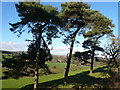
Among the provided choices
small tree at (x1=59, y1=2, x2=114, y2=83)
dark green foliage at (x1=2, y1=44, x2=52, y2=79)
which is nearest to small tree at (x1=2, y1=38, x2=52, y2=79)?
dark green foliage at (x1=2, y1=44, x2=52, y2=79)

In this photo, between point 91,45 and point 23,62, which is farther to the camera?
point 91,45

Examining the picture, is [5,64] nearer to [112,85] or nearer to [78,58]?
[112,85]

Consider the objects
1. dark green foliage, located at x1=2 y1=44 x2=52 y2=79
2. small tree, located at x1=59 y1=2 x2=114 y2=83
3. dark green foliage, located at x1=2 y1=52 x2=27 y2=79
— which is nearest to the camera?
dark green foliage, located at x1=2 y1=52 x2=27 y2=79

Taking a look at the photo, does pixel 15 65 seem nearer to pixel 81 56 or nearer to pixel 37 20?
pixel 37 20

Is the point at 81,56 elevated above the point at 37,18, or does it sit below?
below

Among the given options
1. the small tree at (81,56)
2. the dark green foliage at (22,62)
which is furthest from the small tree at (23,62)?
the small tree at (81,56)

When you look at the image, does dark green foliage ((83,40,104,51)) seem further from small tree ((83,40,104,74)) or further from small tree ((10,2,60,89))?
small tree ((10,2,60,89))

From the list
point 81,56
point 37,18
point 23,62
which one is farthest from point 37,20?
point 81,56

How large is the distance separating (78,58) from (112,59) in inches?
339

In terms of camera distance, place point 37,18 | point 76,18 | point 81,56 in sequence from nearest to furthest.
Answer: point 37,18
point 76,18
point 81,56

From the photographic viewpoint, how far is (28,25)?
55.7 ft

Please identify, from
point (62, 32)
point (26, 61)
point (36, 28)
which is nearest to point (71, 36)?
point (62, 32)

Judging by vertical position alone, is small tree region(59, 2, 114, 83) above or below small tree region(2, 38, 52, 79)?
above

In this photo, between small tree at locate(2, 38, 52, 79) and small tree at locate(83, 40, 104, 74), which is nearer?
small tree at locate(2, 38, 52, 79)
